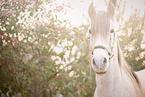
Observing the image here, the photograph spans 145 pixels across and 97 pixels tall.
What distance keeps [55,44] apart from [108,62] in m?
0.82

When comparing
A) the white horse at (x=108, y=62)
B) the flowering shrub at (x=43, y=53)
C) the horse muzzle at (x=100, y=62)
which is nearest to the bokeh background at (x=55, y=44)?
the flowering shrub at (x=43, y=53)

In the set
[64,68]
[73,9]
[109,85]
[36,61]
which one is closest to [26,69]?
[36,61]

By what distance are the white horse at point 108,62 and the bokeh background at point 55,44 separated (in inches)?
21.1

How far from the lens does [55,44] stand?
1.35m

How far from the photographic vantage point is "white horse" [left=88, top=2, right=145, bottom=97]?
2.07 ft

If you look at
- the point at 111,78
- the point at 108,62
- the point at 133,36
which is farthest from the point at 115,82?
the point at 133,36

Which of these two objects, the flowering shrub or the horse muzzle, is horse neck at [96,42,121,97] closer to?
the horse muzzle

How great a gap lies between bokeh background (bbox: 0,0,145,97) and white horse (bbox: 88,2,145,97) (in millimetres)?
536

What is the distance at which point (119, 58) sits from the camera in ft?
2.56

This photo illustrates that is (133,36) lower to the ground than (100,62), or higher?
higher

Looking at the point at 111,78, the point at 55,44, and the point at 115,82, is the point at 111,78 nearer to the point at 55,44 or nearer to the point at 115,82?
the point at 115,82

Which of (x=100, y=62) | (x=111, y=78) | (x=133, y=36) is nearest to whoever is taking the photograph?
(x=100, y=62)

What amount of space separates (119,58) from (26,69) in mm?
1089

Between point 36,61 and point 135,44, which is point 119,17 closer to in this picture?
point 135,44
